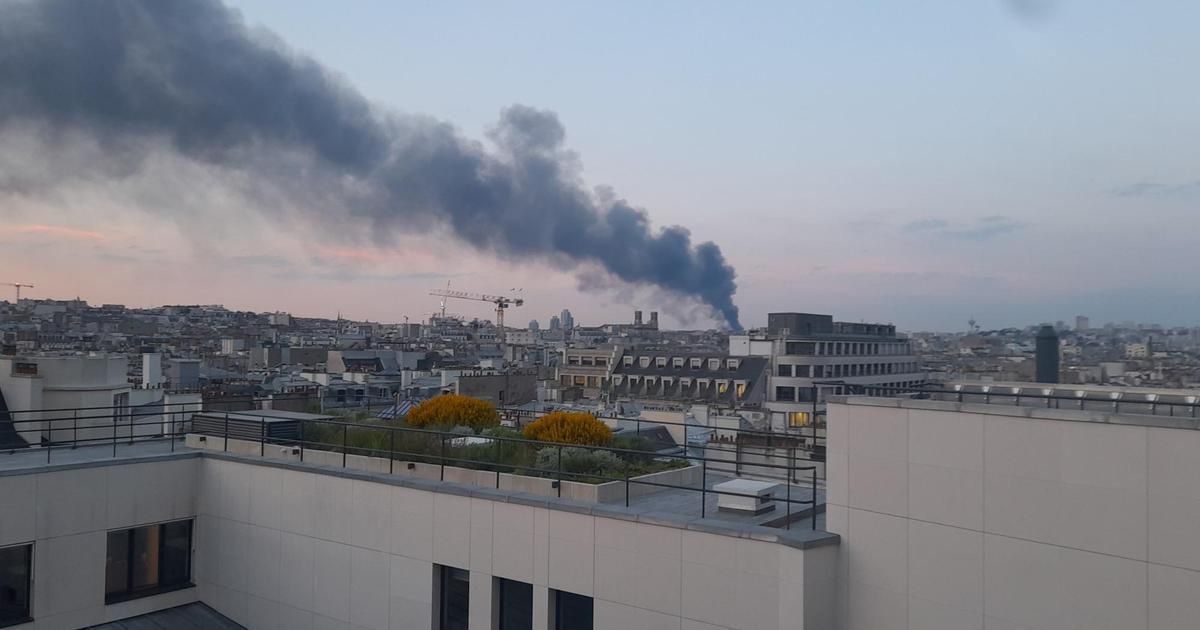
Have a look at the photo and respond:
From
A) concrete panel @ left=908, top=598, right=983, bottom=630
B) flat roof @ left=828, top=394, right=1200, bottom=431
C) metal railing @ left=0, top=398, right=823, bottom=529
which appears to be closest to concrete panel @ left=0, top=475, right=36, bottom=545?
metal railing @ left=0, top=398, right=823, bottom=529

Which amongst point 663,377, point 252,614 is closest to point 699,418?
point 252,614

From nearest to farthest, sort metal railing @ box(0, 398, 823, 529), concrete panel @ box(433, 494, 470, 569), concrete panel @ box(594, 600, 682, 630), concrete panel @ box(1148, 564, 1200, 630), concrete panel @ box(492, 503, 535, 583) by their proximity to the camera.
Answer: concrete panel @ box(1148, 564, 1200, 630) < concrete panel @ box(594, 600, 682, 630) < concrete panel @ box(492, 503, 535, 583) < concrete panel @ box(433, 494, 470, 569) < metal railing @ box(0, 398, 823, 529)

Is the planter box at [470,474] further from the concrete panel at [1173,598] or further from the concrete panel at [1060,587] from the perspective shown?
the concrete panel at [1173,598]

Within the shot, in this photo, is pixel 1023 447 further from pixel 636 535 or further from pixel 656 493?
pixel 656 493

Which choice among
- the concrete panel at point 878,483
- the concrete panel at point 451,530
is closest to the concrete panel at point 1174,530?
the concrete panel at point 878,483

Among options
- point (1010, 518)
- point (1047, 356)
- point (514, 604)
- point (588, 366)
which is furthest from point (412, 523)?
point (588, 366)

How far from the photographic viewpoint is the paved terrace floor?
11.2 metres

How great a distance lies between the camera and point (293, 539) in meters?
14.3

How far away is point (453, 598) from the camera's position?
12633 mm

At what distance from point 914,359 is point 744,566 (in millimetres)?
111804

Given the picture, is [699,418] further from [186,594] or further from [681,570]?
[681,570]

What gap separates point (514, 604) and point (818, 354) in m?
80.5

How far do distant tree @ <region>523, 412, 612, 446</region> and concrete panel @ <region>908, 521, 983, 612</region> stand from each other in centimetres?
769

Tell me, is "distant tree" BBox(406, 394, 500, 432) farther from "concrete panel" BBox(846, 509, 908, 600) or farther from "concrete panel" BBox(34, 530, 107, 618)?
"concrete panel" BBox(846, 509, 908, 600)
